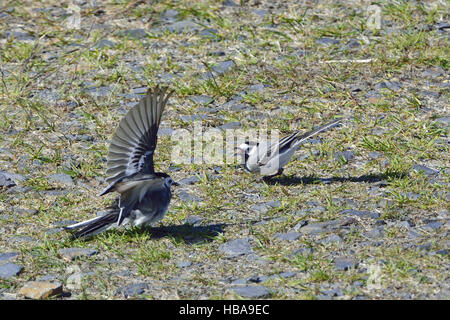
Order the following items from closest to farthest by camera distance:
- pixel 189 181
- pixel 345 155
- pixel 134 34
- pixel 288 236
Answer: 1. pixel 288 236
2. pixel 189 181
3. pixel 345 155
4. pixel 134 34

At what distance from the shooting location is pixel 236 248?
5.27 meters

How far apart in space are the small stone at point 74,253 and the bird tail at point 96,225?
11 cm

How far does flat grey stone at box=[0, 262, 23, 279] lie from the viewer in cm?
498

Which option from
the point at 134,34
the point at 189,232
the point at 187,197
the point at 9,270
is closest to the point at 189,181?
the point at 187,197

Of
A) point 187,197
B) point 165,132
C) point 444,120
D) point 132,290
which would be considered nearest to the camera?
point 132,290

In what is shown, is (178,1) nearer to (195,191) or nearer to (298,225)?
(195,191)

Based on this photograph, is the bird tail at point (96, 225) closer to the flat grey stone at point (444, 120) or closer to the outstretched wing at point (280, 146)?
the outstretched wing at point (280, 146)

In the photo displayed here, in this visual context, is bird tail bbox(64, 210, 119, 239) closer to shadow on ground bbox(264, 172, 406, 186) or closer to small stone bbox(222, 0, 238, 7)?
shadow on ground bbox(264, 172, 406, 186)

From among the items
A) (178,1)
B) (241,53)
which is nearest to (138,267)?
(241,53)

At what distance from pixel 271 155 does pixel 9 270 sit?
226cm

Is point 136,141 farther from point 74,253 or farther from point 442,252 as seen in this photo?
point 442,252

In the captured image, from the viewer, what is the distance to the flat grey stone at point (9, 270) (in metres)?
4.98

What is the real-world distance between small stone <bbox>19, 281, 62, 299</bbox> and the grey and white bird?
0.62 m

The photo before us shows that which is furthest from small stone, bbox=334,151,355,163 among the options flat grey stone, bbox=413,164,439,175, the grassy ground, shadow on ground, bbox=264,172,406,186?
flat grey stone, bbox=413,164,439,175
